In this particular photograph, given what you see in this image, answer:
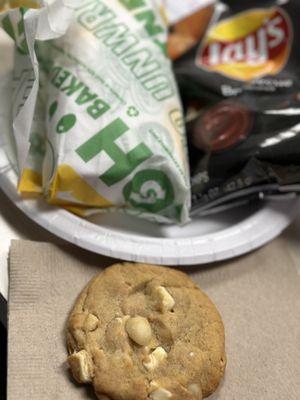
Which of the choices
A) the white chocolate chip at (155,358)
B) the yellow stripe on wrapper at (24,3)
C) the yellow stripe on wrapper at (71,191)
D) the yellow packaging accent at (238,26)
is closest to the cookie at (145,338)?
the white chocolate chip at (155,358)

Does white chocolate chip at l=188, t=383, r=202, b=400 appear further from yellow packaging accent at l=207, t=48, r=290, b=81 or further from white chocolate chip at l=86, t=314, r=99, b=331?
yellow packaging accent at l=207, t=48, r=290, b=81

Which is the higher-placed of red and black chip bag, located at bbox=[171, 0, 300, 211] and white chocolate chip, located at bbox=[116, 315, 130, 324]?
white chocolate chip, located at bbox=[116, 315, 130, 324]

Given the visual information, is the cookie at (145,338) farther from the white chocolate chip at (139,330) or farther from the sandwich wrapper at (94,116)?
the sandwich wrapper at (94,116)

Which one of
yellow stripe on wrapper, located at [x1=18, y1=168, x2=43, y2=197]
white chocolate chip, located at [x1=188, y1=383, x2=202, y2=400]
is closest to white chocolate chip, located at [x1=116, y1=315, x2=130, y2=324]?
white chocolate chip, located at [x1=188, y1=383, x2=202, y2=400]

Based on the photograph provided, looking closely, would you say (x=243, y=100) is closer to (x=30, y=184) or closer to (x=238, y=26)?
(x=238, y=26)

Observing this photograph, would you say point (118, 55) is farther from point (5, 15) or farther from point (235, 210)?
point (235, 210)

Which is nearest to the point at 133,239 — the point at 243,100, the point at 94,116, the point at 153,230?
the point at 153,230
